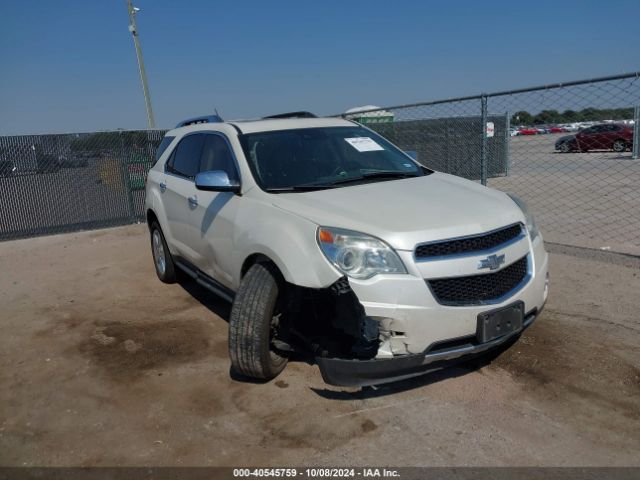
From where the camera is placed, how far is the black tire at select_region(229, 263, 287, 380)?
3.54 m

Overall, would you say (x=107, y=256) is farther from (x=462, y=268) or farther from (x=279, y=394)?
(x=462, y=268)

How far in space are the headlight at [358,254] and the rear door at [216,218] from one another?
1146 mm

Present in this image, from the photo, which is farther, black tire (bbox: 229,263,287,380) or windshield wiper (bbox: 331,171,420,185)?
windshield wiper (bbox: 331,171,420,185)

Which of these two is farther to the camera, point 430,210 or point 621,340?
point 621,340

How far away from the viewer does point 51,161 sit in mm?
10891

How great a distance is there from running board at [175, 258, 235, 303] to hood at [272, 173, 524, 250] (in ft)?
3.56

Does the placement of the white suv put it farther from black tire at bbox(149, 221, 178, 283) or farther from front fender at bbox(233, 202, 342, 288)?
black tire at bbox(149, 221, 178, 283)

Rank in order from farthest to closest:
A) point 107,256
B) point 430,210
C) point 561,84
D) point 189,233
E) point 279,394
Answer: point 107,256 → point 561,84 → point 189,233 → point 279,394 → point 430,210

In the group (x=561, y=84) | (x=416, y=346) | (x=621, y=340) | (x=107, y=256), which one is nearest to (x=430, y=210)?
(x=416, y=346)

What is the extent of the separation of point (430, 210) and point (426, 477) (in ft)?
5.06

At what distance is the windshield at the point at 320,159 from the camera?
420 cm

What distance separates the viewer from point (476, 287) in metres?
3.26

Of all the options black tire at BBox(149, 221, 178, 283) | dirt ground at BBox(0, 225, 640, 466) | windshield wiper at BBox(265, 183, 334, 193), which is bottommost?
dirt ground at BBox(0, 225, 640, 466)

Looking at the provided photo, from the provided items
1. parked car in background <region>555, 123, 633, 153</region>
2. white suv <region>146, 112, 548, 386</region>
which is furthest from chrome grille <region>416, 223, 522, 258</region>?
parked car in background <region>555, 123, 633, 153</region>
